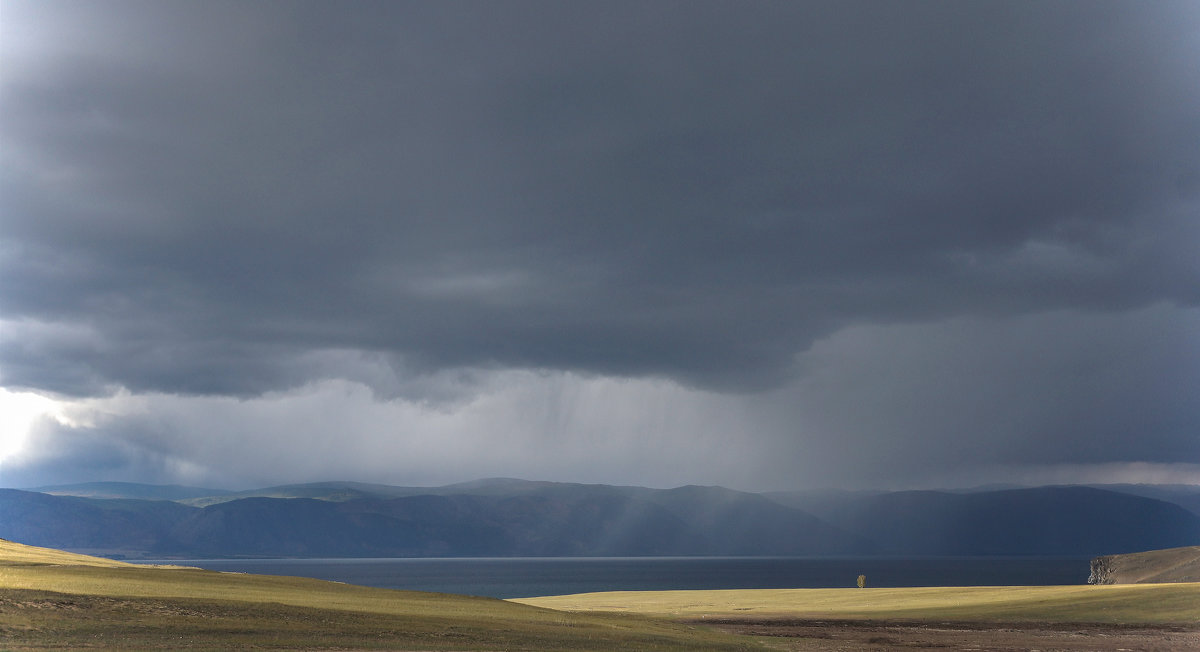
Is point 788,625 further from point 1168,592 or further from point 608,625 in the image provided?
point 1168,592

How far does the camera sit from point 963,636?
5859 centimetres

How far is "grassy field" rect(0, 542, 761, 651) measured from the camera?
36.8 meters

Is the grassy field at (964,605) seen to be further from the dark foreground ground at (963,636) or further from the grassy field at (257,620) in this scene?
the grassy field at (257,620)

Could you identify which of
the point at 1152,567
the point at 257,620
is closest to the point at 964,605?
the point at 257,620

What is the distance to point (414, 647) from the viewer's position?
1559 inches

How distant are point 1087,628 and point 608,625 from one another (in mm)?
34175

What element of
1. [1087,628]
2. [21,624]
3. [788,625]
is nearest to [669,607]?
[788,625]

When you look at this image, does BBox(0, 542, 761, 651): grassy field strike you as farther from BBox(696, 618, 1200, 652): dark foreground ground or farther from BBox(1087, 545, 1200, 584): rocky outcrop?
BBox(1087, 545, 1200, 584): rocky outcrop

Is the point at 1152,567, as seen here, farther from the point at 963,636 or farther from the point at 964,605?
the point at 963,636

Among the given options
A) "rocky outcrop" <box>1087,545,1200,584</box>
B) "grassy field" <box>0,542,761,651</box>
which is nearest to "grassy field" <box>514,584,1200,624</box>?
"grassy field" <box>0,542,761,651</box>

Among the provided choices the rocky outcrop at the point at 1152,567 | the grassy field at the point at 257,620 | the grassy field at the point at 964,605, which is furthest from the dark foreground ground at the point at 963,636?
the rocky outcrop at the point at 1152,567

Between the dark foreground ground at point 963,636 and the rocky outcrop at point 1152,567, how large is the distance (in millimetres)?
93815

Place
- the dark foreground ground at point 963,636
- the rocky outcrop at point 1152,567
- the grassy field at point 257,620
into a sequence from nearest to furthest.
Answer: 1. the grassy field at point 257,620
2. the dark foreground ground at point 963,636
3. the rocky outcrop at point 1152,567

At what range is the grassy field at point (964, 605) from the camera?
71.2m
